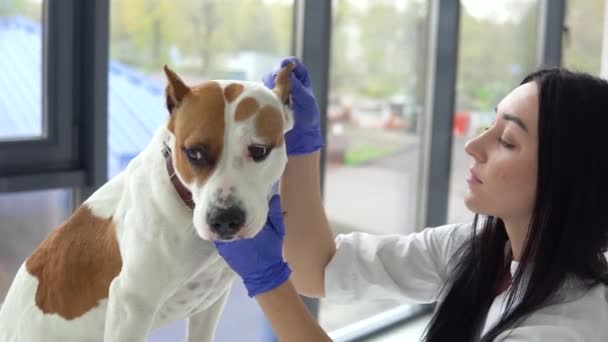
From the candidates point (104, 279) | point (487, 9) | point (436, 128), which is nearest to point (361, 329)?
point (436, 128)

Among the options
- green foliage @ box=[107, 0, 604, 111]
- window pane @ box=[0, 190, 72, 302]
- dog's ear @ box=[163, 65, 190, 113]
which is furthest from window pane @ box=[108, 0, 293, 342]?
dog's ear @ box=[163, 65, 190, 113]

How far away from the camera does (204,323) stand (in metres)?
1.07

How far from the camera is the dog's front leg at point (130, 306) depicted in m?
0.90

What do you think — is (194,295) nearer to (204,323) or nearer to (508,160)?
(204,323)

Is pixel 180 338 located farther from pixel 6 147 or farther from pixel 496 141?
pixel 496 141

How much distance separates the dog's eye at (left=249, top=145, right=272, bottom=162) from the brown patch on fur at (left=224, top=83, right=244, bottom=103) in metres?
0.07

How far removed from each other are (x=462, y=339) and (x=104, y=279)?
69 centimetres

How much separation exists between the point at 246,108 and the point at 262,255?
27 cm

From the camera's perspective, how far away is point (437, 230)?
5.09ft

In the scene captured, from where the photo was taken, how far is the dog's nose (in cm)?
86

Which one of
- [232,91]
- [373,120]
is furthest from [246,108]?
[373,120]

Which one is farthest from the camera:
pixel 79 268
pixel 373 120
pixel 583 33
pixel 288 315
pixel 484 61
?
pixel 583 33

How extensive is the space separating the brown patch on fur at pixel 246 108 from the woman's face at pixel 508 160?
50cm

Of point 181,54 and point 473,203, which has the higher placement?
point 181,54
